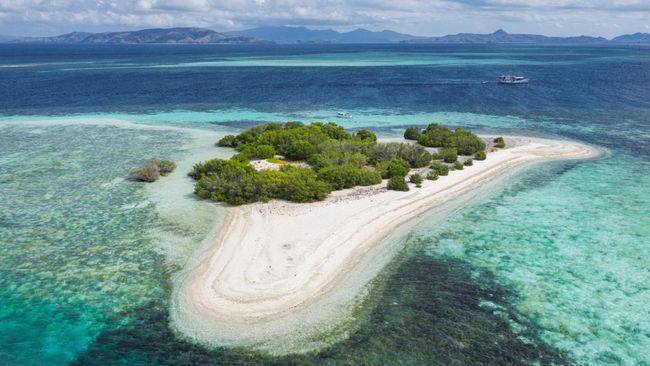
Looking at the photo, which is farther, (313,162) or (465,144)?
(465,144)

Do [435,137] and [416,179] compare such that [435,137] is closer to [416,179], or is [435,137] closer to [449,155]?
[449,155]

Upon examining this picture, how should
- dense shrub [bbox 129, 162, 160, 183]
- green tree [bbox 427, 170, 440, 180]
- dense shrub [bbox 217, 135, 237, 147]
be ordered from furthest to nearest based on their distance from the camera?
dense shrub [bbox 217, 135, 237, 147] → dense shrub [bbox 129, 162, 160, 183] → green tree [bbox 427, 170, 440, 180]

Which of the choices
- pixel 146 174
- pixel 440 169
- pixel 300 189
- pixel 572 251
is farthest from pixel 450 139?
pixel 146 174

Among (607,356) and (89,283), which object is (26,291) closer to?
(89,283)

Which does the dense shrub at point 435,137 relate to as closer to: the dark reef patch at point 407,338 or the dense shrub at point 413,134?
the dense shrub at point 413,134

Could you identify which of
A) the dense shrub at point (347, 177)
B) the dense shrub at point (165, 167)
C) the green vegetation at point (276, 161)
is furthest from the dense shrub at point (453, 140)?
the dense shrub at point (165, 167)

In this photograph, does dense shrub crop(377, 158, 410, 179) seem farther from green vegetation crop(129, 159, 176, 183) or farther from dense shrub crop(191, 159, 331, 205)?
green vegetation crop(129, 159, 176, 183)

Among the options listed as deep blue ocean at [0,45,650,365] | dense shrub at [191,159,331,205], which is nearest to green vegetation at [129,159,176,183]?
deep blue ocean at [0,45,650,365]
